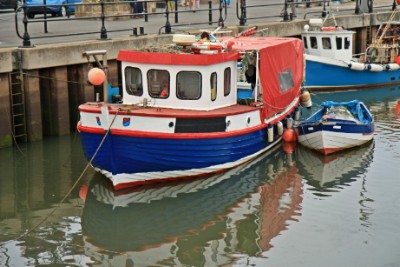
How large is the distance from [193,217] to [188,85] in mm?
2872

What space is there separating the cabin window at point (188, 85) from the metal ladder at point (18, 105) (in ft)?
14.9

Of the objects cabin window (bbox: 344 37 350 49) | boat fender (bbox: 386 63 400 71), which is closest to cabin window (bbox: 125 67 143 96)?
cabin window (bbox: 344 37 350 49)

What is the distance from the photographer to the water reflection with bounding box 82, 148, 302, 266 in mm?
14422

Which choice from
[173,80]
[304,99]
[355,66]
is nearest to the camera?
[173,80]

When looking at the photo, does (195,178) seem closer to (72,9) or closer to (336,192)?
(336,192)

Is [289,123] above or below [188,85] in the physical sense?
below

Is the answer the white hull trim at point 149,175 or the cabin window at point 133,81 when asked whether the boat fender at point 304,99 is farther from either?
the cabin window at point 133,81

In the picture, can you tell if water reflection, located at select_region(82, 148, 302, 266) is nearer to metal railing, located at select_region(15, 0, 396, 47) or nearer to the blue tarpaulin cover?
the blue tarpaulin cover

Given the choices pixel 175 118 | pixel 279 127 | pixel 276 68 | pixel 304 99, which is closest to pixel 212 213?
pixel 175 118

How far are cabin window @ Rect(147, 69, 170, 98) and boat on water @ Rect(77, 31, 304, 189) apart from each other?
2cm

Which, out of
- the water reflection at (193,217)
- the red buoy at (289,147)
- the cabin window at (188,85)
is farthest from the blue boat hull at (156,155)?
the red buoy at (289,147)

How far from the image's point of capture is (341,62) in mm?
29078

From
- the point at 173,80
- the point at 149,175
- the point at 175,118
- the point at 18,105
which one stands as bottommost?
the point at 149,175

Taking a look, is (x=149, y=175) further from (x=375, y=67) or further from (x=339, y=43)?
(x=375, y=67)
